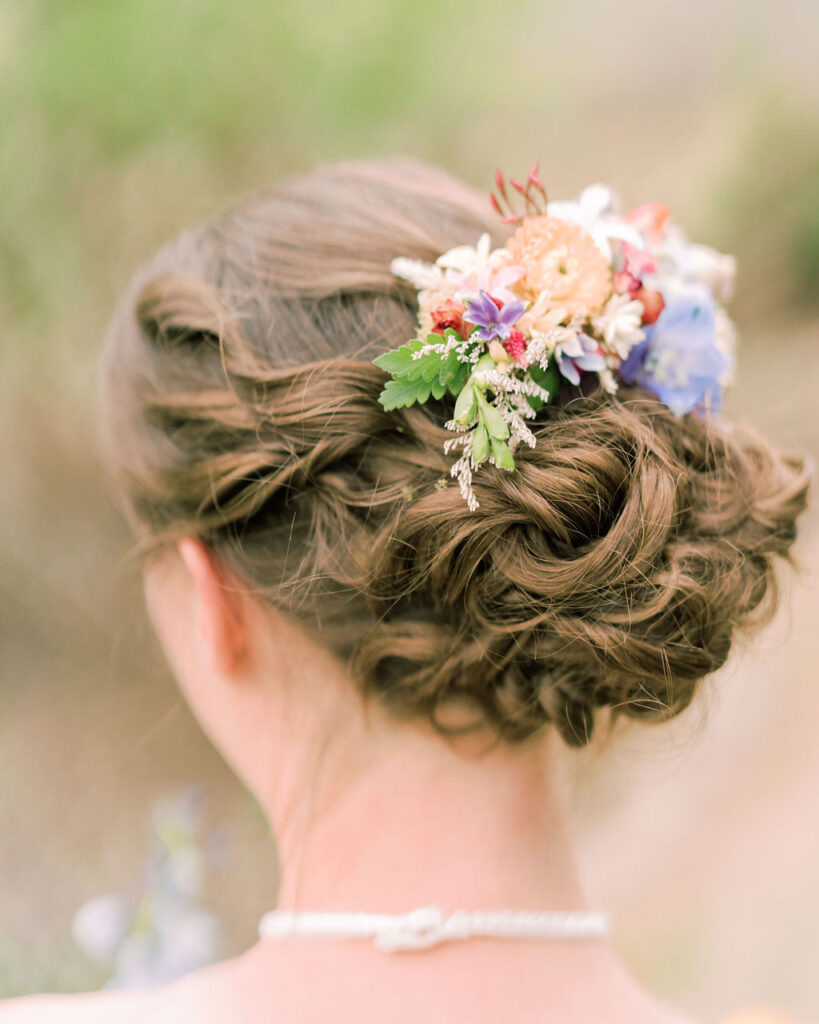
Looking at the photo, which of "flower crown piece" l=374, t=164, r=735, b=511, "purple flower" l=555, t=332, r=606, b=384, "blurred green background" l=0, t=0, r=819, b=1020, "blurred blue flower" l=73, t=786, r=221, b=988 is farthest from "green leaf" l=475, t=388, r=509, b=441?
"blurred blue flower" l=73, t=786, r=221, b=988

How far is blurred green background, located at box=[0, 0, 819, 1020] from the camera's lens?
1731 millimetres

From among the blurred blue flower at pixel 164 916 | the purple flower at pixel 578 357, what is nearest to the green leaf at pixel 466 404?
the purple flower at pixel 578 357

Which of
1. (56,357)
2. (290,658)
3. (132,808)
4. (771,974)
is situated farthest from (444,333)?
(771,974)

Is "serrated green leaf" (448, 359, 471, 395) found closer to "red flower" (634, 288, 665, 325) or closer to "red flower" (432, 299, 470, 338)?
"red flower" (432, 299, 470, 338)

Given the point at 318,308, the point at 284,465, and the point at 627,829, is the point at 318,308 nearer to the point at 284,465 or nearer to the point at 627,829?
the point at 284,465

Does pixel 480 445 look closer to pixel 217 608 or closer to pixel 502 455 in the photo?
pixel 502 455

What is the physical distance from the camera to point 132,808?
6.11 ft

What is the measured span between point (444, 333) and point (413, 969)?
664 mm

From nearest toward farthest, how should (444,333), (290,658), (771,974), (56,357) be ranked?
1. (444,333)
2. (290,658)
3. (56,357)
4. (771,974)

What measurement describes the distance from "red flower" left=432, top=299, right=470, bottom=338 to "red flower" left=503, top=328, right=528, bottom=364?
1.7 inches

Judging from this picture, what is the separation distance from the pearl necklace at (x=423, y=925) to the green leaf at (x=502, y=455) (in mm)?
489

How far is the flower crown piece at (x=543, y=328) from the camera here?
771 mm

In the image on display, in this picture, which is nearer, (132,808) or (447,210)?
(447,210)

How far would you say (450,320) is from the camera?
0.79 m
